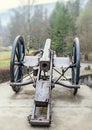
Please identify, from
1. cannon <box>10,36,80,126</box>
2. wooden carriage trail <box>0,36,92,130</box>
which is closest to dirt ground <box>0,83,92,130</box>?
wooden carriage trail <box>0,36,92,130</box>

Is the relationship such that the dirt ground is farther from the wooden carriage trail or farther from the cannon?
the cannon

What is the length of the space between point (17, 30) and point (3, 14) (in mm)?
158485

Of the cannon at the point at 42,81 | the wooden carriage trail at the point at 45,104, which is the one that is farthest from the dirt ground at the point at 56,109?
the cannon at the point at 42,81

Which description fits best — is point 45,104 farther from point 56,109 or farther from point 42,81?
point 42,81

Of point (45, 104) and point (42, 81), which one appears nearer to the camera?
point (45, 104)

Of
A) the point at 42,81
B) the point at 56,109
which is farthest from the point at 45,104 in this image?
the point at 42,81

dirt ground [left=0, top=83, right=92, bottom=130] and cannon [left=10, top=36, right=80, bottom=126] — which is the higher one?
cannon [left=10, top=36, right=80, bottom=126]

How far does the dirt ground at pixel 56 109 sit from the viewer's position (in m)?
7.23

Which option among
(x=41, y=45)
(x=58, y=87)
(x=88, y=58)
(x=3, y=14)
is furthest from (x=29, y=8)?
(x=3, y=14)

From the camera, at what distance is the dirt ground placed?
7.23 meters

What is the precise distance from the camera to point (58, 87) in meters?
11.3

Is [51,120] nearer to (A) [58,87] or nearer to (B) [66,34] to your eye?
(A) [58,87]

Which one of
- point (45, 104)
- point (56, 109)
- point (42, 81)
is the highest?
point (42, 81)

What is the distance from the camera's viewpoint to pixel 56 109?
852 centimetres
